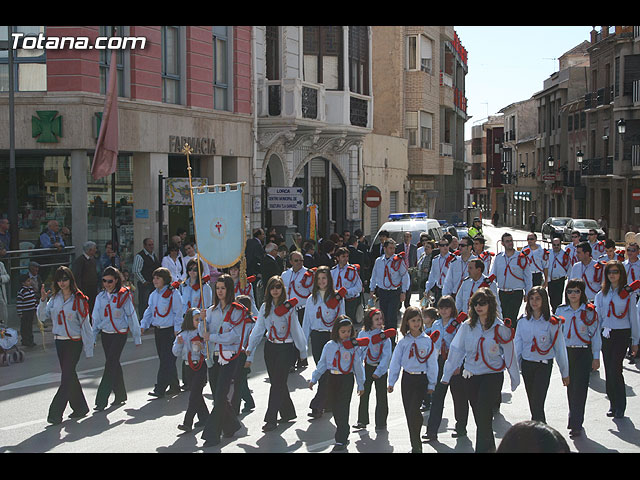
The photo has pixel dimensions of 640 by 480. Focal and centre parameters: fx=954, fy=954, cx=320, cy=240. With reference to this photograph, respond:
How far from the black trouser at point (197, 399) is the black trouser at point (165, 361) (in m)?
1.59

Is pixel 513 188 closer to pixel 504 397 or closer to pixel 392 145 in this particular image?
pixel 392 145

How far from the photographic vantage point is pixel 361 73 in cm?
3306


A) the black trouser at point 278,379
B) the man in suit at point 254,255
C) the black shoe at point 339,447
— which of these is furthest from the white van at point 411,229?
the black shoe at point 339,447

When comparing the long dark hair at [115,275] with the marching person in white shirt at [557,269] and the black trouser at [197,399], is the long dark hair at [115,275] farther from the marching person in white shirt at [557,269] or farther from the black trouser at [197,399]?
the marching person in white shirt at [557,269]

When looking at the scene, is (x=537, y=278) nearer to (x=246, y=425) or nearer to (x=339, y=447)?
(x=246, y=425)

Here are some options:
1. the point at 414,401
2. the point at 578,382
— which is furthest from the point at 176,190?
the point at 414,401

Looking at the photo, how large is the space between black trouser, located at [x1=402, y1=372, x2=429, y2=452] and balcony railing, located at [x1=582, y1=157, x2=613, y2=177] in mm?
49461

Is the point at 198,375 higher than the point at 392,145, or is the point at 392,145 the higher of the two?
the point at 392,145

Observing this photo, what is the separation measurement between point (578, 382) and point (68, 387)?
560cm

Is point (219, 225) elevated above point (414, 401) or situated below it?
above

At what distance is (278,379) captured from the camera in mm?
10492

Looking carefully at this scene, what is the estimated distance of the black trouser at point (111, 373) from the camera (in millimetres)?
11383

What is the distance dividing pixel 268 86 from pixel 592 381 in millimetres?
16647
